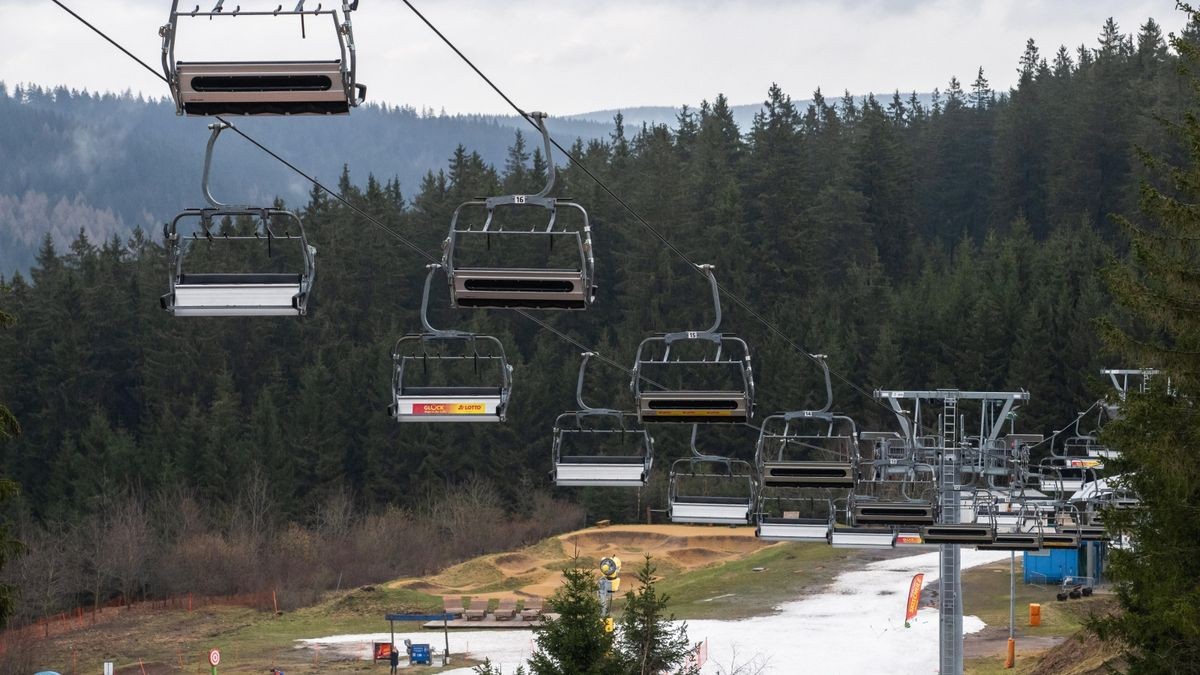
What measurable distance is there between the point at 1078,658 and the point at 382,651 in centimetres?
1892

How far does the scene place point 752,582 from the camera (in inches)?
2334

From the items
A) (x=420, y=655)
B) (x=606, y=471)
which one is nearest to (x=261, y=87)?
(x=606, y=471)

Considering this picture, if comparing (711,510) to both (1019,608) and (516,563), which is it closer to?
(1019,608)

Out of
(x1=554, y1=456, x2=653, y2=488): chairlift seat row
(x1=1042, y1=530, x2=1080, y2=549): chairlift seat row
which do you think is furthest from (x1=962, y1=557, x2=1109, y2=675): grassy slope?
(x1=554, y1=456, x2=653, y2=488): chairlift seat row

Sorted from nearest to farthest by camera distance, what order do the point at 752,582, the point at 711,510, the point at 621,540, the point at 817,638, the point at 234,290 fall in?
the point at 234,290
the point at 711,510
the point at 817,638
the point at 752,582
the point at 621,540

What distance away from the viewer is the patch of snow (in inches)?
1670

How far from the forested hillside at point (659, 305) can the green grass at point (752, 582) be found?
48.2ft

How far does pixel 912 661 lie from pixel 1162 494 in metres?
20.7

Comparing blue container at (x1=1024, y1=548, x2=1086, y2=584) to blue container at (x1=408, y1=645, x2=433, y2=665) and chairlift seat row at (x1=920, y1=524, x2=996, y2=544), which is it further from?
chairlift seat row at (x1=920, y1=524, x2=996, y2=544)

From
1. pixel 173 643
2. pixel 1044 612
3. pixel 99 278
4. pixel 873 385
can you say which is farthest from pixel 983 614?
pixel 99 278

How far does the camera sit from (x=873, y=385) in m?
84.2

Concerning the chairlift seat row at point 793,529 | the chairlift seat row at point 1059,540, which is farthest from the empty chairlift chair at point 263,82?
the chairlift seat row at point 1059,540

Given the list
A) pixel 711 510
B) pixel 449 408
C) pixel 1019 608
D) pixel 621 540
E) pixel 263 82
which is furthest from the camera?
pixel 621 540

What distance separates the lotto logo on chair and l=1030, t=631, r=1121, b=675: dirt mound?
1629cm
